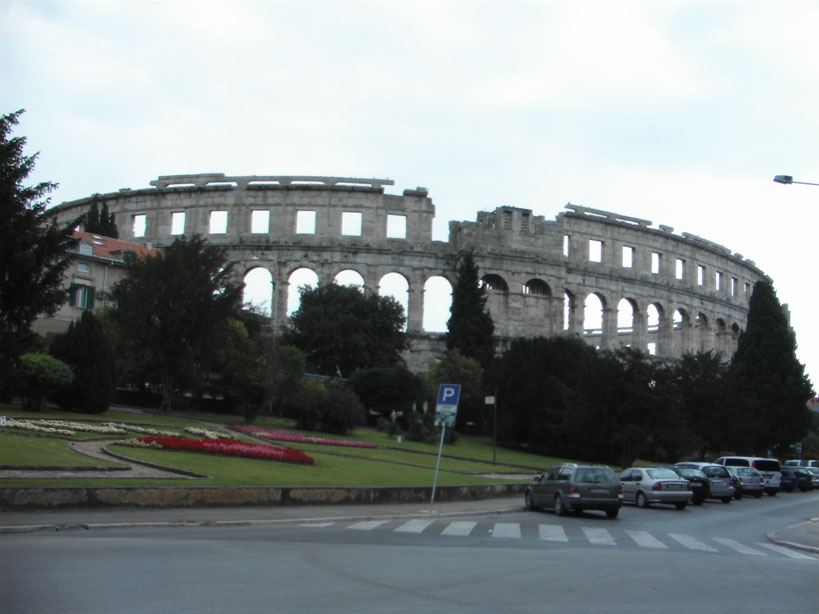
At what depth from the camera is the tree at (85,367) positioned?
34094 mm

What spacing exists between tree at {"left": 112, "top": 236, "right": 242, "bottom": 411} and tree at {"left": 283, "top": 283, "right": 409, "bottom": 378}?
19212 mm

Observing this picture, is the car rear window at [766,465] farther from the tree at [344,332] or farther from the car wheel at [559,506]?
the tree at [344,332]

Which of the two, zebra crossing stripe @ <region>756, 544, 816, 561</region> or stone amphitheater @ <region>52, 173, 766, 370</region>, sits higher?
stone amphitheater @ <region>52, 173, 766, 370</region>

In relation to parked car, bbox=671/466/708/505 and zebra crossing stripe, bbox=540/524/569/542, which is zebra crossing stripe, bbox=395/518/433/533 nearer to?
zebra crossing stripe, bbox=540/524/569/542

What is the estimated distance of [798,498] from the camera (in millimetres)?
38094

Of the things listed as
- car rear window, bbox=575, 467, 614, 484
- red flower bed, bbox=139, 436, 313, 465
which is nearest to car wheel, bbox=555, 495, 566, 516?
car rear window, bbox=575, 467, 614, 484

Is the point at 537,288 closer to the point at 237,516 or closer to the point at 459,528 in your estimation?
the point at 459,528

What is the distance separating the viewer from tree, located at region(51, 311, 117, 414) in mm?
34094

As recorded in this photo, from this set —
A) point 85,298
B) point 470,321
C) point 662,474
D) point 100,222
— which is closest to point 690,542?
point 662,474

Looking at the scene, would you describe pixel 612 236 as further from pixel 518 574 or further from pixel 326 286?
pixel 518 574

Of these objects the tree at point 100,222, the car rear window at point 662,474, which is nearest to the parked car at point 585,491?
the car rear window at point 662,474

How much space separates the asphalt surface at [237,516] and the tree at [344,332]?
123 feet

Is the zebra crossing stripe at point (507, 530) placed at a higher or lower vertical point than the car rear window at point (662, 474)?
lower

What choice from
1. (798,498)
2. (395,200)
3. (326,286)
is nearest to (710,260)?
(395,200)
